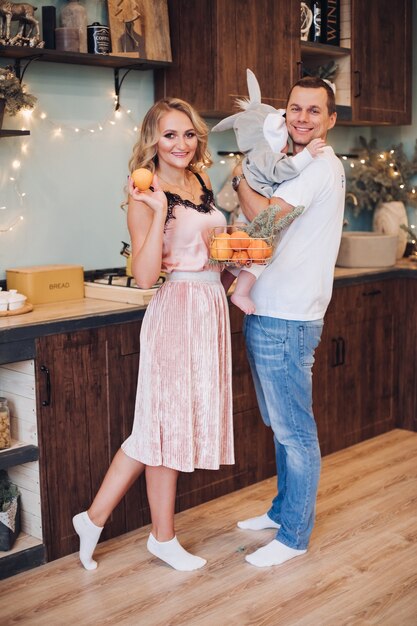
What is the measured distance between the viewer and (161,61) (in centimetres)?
376

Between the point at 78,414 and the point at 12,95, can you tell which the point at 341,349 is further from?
the point at 12,95

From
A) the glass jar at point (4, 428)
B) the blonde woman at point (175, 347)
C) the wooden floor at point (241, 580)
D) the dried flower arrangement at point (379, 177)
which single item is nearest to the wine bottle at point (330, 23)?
the dried flower arrangement at point (379, 177)

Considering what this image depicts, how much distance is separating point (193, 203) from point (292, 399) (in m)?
0.74

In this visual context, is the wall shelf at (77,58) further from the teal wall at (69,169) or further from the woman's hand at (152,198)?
the woman's hand at (152,198)

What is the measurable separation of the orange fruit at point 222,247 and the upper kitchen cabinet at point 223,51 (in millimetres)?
1193

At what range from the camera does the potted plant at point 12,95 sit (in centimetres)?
318

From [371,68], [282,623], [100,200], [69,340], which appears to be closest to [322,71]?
[371,68]

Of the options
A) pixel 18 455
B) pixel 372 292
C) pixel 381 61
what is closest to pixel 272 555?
pixel 18 455

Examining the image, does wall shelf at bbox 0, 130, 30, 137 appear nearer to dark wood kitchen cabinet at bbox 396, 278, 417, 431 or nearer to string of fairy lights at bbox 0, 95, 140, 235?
string of fairy lights at bbox 0, 95, 140, 235

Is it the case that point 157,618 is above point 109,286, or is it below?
below

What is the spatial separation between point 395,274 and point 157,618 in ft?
8.00

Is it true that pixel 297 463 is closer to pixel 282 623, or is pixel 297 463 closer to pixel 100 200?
pixel 282 623

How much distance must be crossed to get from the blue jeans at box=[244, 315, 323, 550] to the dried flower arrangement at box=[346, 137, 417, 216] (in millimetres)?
2100

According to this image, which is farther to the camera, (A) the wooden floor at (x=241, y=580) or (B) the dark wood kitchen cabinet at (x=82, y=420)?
(B) the dark wood kitchen cabinet at (x=82, y=420)
